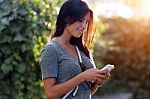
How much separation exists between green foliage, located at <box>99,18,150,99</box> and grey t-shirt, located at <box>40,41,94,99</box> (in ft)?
18.2

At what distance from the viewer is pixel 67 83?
126 inches

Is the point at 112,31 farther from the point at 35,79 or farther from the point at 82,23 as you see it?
the point at 82,23

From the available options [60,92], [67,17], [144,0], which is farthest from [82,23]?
[144,0]

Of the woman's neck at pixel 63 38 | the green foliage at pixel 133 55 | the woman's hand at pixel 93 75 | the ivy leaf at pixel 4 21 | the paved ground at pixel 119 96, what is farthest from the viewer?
the paved ground at pixel 119 96

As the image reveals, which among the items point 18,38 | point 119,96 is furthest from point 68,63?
point 119,96

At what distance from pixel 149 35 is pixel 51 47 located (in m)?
5.63

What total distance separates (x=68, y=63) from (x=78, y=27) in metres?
0.24

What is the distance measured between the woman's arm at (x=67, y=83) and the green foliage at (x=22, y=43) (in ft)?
5.93

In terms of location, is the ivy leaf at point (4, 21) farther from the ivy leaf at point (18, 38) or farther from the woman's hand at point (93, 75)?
the woman's hand at point (93, 75)

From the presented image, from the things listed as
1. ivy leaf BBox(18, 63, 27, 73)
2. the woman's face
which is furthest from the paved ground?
the woman's face

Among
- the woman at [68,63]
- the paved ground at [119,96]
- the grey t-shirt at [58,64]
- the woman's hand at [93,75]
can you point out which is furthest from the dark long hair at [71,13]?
the paved ground at [119,96]

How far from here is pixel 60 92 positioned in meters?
3.21

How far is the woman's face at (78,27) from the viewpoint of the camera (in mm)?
3248

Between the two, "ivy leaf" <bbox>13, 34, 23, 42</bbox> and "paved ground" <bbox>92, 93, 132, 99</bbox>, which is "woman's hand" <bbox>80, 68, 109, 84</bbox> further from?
"paved ground" <bbox>92, 93, 132, 99</bbox>
